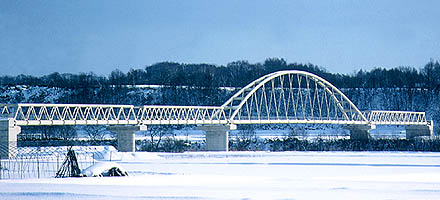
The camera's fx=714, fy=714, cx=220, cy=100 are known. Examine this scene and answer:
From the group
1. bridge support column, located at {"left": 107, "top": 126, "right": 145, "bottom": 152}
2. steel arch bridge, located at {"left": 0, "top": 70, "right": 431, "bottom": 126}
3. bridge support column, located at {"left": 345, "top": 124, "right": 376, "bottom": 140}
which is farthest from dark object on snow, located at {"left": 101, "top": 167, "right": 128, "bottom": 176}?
bridge support column, located at {"left": 345, "top": 124, "right": 376, "bottom": 140}

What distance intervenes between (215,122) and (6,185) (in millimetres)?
56778

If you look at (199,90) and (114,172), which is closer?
(114,172)

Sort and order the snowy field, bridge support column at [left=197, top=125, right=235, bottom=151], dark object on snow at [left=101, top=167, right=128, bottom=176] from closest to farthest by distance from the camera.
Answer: the snowy field, dark object on snow at [left=101, top=167, right=128, bottom=176], bridge support column at [left=197, top=125, right=235, bottom=151]

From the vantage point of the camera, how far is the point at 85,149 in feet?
212

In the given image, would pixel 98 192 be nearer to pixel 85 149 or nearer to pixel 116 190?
pixel 116 190

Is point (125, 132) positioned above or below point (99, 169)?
above

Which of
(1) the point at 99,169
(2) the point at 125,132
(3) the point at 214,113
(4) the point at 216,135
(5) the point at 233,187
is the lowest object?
(5) the point at 233,187

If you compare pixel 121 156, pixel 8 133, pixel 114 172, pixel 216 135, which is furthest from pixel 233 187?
pixel 216 135

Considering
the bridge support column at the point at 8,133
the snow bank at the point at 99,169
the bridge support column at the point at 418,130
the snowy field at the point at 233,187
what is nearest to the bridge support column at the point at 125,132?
the bridge support column at the point at 8,133

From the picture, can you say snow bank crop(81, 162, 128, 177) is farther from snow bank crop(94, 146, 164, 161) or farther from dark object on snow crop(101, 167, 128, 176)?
snow bank crop(94, 146, 164, 161)

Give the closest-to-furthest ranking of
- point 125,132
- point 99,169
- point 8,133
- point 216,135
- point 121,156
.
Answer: point 99,169, point 8,133, point 121,156, point 125,132, point 216,135

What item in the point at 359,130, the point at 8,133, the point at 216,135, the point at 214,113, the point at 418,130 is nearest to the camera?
the point at 8,133

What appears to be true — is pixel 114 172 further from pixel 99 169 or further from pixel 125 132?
pixel 125 132

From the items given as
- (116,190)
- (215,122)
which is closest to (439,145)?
(215,122)
